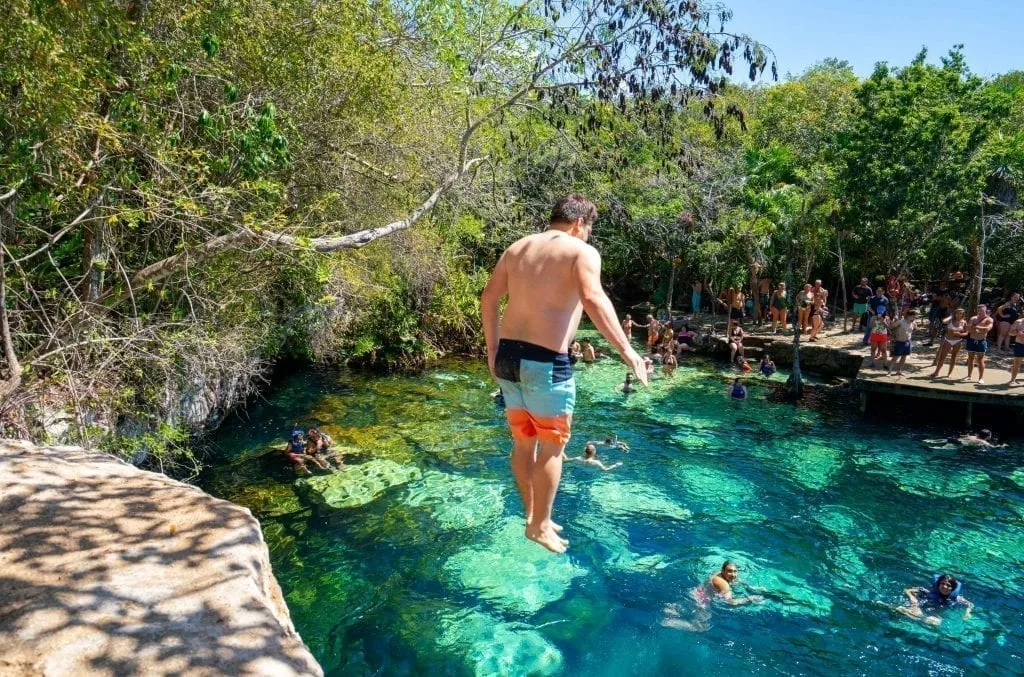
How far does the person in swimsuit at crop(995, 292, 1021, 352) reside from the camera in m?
17.9

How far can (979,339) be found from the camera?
1517cm

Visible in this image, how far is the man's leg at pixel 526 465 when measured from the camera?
413cm

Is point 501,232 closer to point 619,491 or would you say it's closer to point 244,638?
point 619,491

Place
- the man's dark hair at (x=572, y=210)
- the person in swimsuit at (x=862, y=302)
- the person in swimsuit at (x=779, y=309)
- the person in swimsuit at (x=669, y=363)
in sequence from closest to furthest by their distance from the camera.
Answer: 1. the man's dark hair at (x=572, y=210)
2. the person in swimsuit at (x=669, y=363)
3. the person in swimsuit at (x=862, y=302)
4. the person in swimsuit at (x=779, y=309)

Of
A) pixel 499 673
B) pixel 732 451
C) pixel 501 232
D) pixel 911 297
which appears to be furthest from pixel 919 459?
pixel 501 232

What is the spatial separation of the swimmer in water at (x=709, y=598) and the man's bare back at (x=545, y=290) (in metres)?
6.29

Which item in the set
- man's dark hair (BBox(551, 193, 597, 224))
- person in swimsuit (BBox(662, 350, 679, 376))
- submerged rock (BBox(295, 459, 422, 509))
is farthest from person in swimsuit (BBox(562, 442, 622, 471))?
man's dark hair (BBox(551, 193, 597, 224))

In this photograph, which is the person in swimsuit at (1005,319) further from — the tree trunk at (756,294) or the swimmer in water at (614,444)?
the swimmer in water at (614,444)

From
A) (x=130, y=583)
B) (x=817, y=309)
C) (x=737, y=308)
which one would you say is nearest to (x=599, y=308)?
(x=130, y=583)

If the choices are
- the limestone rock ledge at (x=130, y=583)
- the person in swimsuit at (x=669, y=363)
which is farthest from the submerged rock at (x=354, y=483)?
the person in swimsuit at (x=669, y=363)

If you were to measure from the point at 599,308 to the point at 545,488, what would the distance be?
125cm

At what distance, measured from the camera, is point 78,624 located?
3.16 m

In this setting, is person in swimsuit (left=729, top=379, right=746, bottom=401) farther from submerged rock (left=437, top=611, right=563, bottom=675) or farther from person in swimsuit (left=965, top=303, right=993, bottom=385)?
submerged rock (left=437, top=611, right=563, bottom=675)

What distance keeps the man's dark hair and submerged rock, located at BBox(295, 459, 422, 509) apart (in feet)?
28.8
